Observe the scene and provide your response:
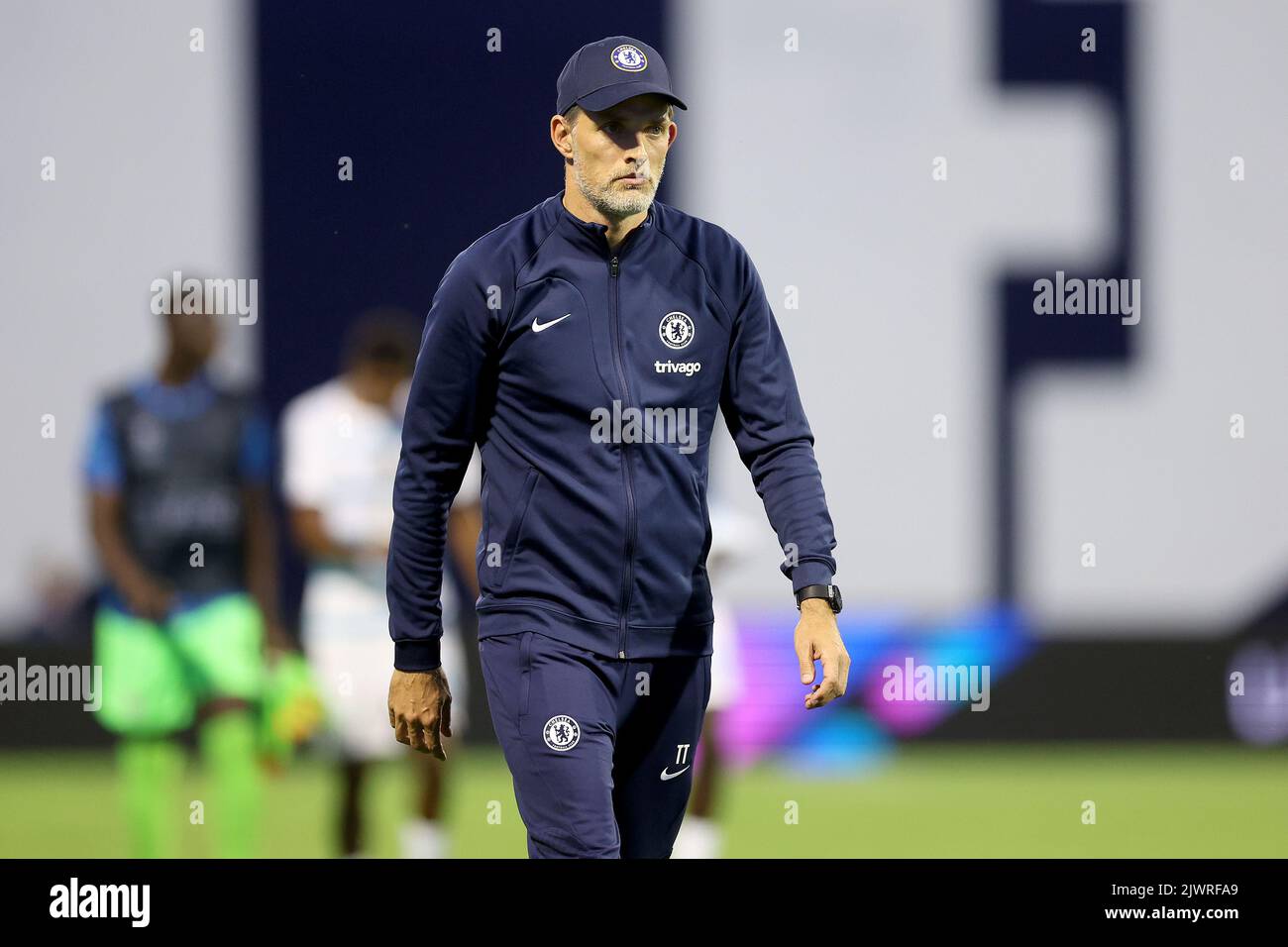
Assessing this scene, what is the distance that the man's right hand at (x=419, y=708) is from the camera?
145 inches

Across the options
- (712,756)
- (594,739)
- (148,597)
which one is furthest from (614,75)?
(712,756)

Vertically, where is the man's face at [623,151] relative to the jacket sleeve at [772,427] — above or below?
above

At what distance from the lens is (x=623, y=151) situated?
3.63 metres

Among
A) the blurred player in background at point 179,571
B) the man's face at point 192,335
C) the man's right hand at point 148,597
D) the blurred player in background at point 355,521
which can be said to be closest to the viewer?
the man's right hand at point 148,597

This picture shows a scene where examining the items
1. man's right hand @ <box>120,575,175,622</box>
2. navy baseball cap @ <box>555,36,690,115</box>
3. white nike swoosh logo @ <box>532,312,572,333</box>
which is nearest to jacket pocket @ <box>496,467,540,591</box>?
white nike swoosh logo @ <box>532,312,572,333</box>

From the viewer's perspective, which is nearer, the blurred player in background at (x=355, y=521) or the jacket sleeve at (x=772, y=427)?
the jacket sleeve at (x=772, y=427)

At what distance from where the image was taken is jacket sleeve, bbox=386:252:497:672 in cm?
361

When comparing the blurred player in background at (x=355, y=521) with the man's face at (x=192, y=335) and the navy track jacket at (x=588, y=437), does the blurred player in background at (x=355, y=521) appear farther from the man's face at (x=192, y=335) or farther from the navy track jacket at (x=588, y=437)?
the navy track jacket at (x=588, y=437)

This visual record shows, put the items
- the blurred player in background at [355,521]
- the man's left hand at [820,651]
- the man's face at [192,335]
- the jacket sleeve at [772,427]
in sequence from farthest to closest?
the blurred player in background at [355,521], the man's face at [192,335], the jacket sleeve at [772,427], the man's left hand at [820,651]

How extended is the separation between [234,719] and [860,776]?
381 cm

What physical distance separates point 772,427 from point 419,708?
90 centimetres

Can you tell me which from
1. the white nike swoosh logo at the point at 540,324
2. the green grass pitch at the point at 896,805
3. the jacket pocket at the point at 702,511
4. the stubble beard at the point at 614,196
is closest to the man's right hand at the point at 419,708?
the jacket pocket at the point at 702,511

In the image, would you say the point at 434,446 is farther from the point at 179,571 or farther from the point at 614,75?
the point at 179,571

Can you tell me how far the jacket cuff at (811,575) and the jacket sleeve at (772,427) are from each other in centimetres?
2
